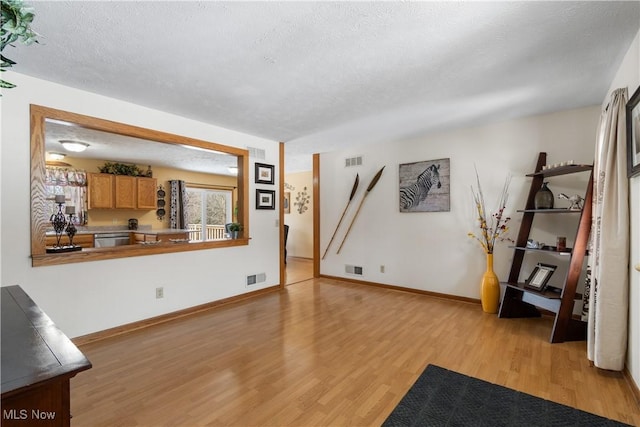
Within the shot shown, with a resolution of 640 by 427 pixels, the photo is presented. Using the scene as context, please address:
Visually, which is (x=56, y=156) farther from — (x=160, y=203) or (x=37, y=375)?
(x=37, y=375)

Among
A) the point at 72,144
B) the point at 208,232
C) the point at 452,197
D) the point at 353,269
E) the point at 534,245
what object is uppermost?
the point at 72,144

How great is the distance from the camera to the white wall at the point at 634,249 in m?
1.87

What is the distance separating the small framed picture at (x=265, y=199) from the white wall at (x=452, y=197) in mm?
1220

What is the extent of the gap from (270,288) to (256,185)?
1574mm

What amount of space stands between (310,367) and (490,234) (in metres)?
2.78

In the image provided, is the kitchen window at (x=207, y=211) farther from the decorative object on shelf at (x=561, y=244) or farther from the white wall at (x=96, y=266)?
the decorative object on shelf at (x=561, y=244)

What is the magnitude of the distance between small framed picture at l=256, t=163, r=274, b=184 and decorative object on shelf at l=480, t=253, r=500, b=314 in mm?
3145

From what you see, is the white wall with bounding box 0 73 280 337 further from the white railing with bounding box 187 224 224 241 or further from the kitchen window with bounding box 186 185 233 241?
the white railing with bounding box 187 224 224 241

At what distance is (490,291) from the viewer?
338cm

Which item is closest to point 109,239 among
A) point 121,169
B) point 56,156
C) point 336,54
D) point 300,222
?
point 121,169

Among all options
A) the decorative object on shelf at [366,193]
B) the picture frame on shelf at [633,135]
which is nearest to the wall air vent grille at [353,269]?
the decorative object on shelf at [366,193]

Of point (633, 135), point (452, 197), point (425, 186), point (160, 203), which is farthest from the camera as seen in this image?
point (160, 203)

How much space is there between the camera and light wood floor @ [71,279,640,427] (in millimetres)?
1728

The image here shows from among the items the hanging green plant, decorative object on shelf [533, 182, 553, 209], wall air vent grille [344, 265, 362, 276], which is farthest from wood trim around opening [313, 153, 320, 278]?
the hanging green plant
